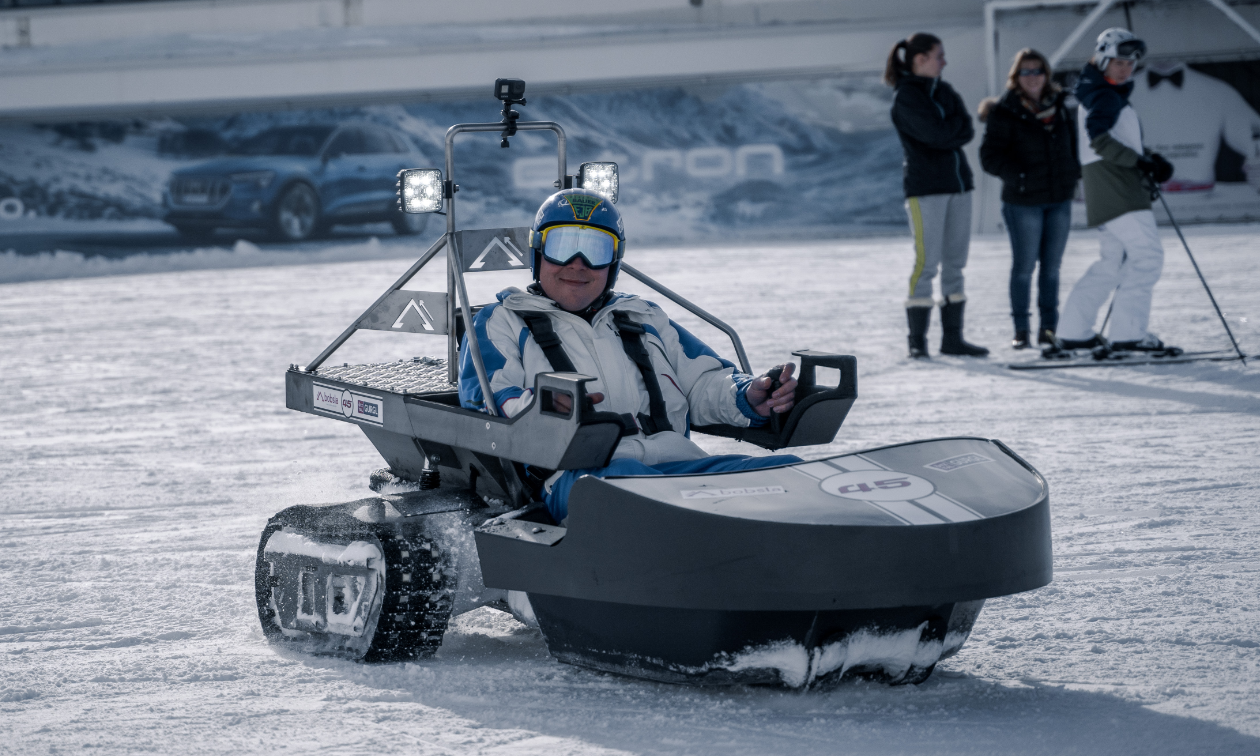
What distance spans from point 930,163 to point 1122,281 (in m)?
1.15

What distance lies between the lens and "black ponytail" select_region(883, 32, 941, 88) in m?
7.50

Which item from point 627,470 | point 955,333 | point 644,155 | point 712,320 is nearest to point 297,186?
point 644,155

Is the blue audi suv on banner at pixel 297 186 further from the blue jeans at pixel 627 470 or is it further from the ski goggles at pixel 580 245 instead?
the blue jeans at pixel 627 470

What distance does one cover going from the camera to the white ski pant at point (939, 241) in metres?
7.57

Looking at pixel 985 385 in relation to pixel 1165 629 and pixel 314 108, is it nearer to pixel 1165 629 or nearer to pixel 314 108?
pixel 1165 629

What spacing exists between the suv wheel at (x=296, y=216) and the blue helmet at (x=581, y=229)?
1614 centimetres

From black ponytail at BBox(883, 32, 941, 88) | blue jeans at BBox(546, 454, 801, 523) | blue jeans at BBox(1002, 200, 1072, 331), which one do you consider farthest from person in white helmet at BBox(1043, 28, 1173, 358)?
blue jeans at BBox(546, 454, 801, 523)

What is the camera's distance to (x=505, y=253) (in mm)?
3777

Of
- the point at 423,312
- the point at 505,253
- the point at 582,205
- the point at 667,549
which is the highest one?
the point at 582,205

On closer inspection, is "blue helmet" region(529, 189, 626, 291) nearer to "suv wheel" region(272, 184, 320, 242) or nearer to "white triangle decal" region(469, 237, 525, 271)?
"white triangle decal" region(469, 237, 525, 271)

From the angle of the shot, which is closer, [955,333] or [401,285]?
[401,285]

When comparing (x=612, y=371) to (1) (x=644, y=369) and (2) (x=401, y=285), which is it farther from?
(2) (x=401, y=285)

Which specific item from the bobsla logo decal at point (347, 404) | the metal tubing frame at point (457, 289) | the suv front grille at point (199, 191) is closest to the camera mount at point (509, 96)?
the metal tubing frame at point (457, 289)

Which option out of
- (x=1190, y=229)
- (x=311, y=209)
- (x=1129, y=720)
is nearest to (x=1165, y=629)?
(x=1129, y=720)
